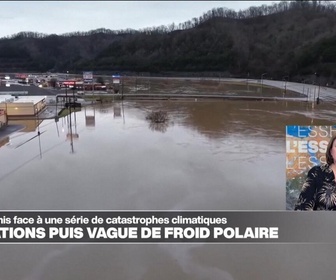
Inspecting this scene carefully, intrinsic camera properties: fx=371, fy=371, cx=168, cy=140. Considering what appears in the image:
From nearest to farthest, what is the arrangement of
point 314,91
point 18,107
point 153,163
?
point 153,163, point 18,107, point 314,91

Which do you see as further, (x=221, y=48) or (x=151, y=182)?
(x=221, y=48)

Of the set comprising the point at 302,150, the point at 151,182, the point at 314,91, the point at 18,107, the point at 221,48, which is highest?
the point at 221,48

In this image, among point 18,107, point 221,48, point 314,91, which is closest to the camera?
point 18,107

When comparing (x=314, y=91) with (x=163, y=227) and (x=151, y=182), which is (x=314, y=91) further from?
(x=163, y=227)

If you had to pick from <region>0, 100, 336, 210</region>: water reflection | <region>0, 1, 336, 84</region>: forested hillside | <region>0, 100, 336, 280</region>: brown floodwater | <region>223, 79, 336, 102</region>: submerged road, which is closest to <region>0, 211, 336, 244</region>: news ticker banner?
<region>0, 100, 336, 280</region>: brown floodwater

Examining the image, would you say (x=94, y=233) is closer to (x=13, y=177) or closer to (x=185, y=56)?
(x=13, y=177)

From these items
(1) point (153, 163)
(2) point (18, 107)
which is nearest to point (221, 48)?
(2) point (18, 107)

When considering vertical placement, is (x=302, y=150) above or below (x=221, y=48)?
below

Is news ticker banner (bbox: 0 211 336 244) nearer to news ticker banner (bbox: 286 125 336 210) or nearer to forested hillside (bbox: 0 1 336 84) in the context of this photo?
news ticker banner (bbox: 286 125 336 210)
